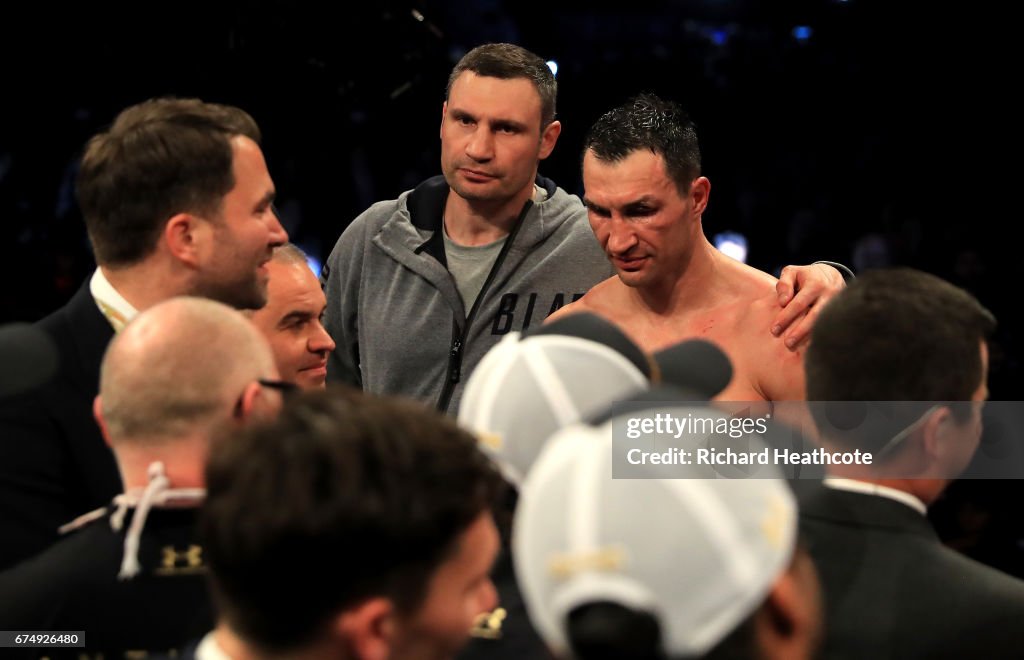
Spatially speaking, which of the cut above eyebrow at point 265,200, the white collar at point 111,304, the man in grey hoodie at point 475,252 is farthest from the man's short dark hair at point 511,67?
the white collar at point 111,304

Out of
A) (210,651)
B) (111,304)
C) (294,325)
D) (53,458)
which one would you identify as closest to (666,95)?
(294,325)

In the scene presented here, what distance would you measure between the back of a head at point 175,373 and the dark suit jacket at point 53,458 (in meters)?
0.44

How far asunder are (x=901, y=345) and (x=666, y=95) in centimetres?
491

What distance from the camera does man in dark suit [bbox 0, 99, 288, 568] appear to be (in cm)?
200

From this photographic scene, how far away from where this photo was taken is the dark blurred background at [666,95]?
4.46 meters

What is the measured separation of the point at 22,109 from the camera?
539 centimetres

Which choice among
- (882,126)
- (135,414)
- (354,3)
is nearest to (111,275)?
(135,414)

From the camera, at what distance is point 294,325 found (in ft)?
8.68

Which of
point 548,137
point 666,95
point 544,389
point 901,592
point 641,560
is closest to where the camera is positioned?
point 641,560

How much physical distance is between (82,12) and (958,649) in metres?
4.59

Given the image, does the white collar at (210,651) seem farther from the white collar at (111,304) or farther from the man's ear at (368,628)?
the white collar at (111,304)

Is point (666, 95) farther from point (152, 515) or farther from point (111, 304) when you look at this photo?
point (152, 515)

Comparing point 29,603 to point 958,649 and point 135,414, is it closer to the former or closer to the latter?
point 135,414

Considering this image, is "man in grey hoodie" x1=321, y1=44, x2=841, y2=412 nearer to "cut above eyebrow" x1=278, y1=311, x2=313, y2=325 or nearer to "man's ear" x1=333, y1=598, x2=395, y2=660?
"cut above eyebrow" x1=278, y1=311, x2=313, y2=325
